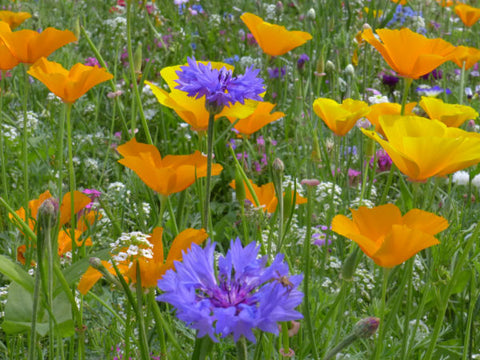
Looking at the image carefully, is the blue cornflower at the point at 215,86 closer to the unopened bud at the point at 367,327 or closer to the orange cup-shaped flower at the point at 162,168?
the orange cup-shaped flower at the point at 162,168

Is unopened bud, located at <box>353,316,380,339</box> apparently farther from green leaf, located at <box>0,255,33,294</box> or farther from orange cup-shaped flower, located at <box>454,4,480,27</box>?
orange cup-shaped flower, located at <box>454,4,480,27</box>

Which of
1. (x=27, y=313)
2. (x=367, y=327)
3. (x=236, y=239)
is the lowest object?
(x=27, y=313)

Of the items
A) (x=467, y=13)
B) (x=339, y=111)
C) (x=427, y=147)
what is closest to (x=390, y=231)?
(x=427, y=147)

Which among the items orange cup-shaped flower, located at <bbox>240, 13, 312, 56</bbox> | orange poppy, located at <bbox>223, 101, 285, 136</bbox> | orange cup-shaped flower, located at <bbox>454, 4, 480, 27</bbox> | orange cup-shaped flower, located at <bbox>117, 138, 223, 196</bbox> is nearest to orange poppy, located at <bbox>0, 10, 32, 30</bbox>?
orange cup-shaped flower, located at <bbox>240, 13, 312, 56</bbox>

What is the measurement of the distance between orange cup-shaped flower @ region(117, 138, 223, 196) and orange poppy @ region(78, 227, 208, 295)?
0.25 ft

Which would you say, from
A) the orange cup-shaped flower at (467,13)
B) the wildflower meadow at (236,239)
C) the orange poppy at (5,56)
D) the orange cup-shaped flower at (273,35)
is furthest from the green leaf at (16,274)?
the orange cup-shaped flower at (467,13)

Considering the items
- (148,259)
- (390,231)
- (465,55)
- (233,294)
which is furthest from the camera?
Answer: (465,55)

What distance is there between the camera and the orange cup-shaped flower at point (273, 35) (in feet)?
4.57

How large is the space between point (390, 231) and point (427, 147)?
0.11m

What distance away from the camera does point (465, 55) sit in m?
1.27

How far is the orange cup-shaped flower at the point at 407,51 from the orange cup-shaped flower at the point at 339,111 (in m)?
0.09

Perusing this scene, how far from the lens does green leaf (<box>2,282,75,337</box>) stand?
0.87 meters

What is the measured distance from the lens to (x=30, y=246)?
1053mm

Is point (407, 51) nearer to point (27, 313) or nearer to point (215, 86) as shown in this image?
point (215, 86)
